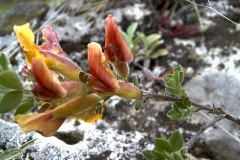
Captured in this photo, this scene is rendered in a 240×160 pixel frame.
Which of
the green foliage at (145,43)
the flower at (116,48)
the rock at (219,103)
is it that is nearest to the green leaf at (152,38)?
the green foliage at (145,43)

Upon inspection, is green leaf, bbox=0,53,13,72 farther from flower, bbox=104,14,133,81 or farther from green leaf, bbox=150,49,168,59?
green leaf, bbox=150,49,168,59

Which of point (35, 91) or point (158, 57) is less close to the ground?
point (35, 91)

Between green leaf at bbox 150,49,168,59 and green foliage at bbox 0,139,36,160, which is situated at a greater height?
green foliage at bbox 0,139,36,160

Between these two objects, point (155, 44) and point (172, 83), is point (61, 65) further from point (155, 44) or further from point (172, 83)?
point (155, 44)

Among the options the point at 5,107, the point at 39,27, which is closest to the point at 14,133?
the point at 5,107

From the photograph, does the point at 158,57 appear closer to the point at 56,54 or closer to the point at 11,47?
the point at 11,47

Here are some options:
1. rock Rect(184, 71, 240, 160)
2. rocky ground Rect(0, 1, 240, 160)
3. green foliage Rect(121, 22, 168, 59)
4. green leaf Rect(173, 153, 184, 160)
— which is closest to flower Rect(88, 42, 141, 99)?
green leaf Rect(173, 153, 184, 160)
